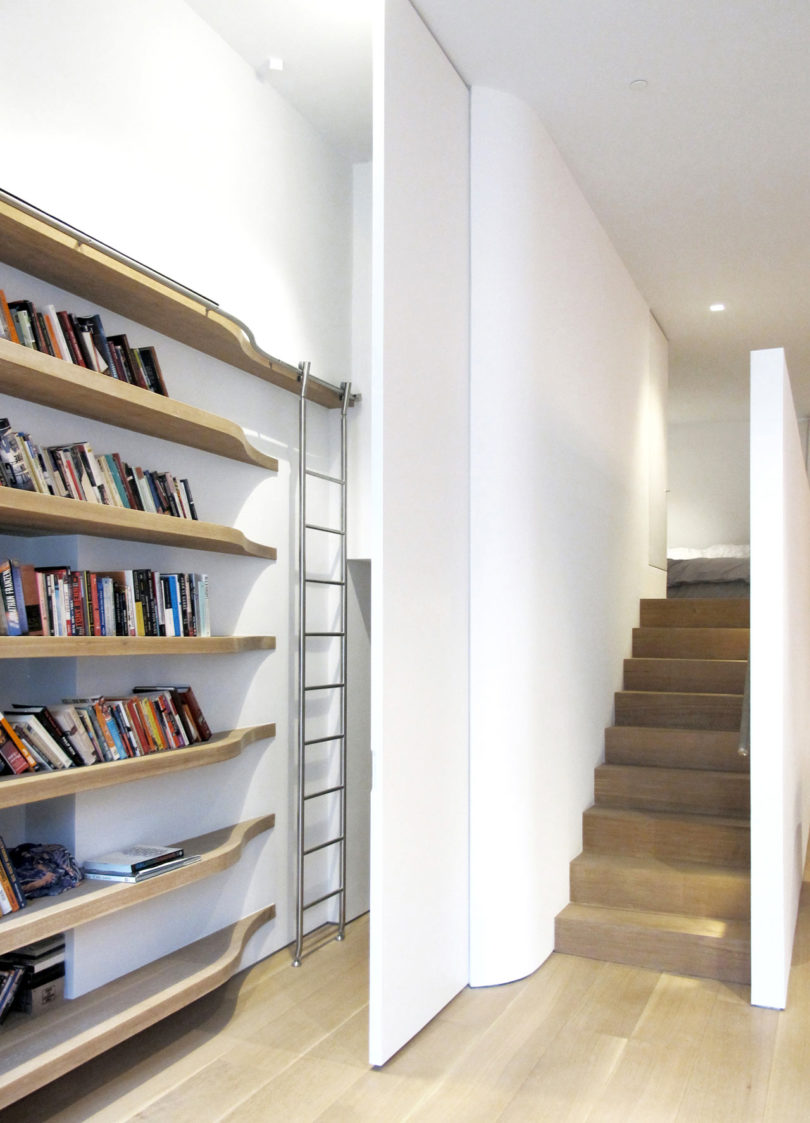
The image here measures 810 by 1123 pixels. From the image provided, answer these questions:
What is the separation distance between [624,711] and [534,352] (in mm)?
2059

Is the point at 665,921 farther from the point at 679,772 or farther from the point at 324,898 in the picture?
the point at 324,898

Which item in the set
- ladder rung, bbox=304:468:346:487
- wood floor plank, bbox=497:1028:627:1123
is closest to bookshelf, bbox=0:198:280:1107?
ladder rung, bbox=304:468:346:487

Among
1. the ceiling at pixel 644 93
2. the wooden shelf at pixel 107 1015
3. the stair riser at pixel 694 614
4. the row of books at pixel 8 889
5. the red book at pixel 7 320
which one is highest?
the ceiling at pixel 644 93

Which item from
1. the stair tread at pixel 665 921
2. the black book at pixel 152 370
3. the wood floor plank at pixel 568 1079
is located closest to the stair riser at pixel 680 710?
the stair tread at pixel 665 921

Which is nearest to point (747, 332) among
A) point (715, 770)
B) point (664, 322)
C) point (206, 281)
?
point (664, 322)

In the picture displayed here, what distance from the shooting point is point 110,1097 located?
2406mm

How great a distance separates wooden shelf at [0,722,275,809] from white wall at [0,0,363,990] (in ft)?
0.71

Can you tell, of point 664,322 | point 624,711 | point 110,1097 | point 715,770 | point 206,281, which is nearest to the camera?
point 110,1097

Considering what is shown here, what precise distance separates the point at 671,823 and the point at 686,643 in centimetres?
157

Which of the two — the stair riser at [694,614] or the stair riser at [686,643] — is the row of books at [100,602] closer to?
the stair riser at [686,643]

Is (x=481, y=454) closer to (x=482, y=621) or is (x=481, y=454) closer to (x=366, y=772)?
(x=482, y=621)

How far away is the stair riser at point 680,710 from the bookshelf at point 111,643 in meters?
2.22

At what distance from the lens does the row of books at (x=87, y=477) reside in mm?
2258

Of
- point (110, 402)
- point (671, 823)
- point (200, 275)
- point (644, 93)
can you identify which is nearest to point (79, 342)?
point (110, 402)
